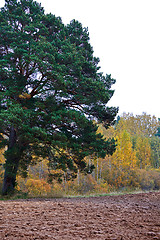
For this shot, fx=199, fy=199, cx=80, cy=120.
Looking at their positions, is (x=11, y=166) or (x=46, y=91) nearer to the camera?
(x=11, y=166)

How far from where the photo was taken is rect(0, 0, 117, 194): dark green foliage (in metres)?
9.11

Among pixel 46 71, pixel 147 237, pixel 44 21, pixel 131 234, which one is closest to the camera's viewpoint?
pixel 147 237

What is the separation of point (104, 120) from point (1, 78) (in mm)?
5949

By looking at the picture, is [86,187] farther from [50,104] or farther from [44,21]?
[44,21]

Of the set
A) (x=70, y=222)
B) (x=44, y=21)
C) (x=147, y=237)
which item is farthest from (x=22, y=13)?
(x=147, y=237)

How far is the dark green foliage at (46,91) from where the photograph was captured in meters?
9.11

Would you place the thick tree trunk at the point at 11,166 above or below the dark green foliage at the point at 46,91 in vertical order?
below

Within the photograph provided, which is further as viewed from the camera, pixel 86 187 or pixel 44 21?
pixel 86 187

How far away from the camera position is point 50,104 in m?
9.76

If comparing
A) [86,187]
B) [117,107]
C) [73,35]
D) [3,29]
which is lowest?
[86,187]

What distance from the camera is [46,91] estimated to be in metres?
10.5

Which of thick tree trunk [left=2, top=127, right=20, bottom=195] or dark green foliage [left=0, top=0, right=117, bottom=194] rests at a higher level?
dark green foliage [left=0, top=0, right=117, bottom=194]

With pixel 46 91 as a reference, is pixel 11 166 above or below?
below

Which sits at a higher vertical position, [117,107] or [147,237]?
[117,107]
